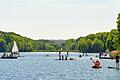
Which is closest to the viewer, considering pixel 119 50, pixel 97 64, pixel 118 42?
pixel 97 64

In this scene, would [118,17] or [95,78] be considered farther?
[118,17]

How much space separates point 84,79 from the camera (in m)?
87.1

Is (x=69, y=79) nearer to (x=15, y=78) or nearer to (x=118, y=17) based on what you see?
(x=15, y=78)

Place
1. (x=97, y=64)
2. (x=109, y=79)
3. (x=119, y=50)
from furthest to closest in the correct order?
(x=119, y=50)
(x=97, y=64)
(x=109, y=79)

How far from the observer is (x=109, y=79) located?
86188 mm

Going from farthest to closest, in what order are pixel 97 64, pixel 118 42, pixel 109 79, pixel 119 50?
pixel 119 50
pixel 118 42
pixel 97 64
pixel 109 79

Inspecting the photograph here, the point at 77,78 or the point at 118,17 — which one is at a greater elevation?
the point at 118,17

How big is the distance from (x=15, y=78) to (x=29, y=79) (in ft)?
13.0

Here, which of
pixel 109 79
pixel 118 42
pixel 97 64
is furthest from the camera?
pixel 118 42

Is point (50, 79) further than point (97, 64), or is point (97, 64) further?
point (97, 64)

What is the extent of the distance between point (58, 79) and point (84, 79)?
4596 millimetres

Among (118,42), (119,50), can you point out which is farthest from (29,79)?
(119,50)

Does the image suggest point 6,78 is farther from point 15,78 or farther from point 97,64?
point 97,64

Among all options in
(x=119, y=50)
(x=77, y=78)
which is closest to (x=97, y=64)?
(x=77, y=78)
